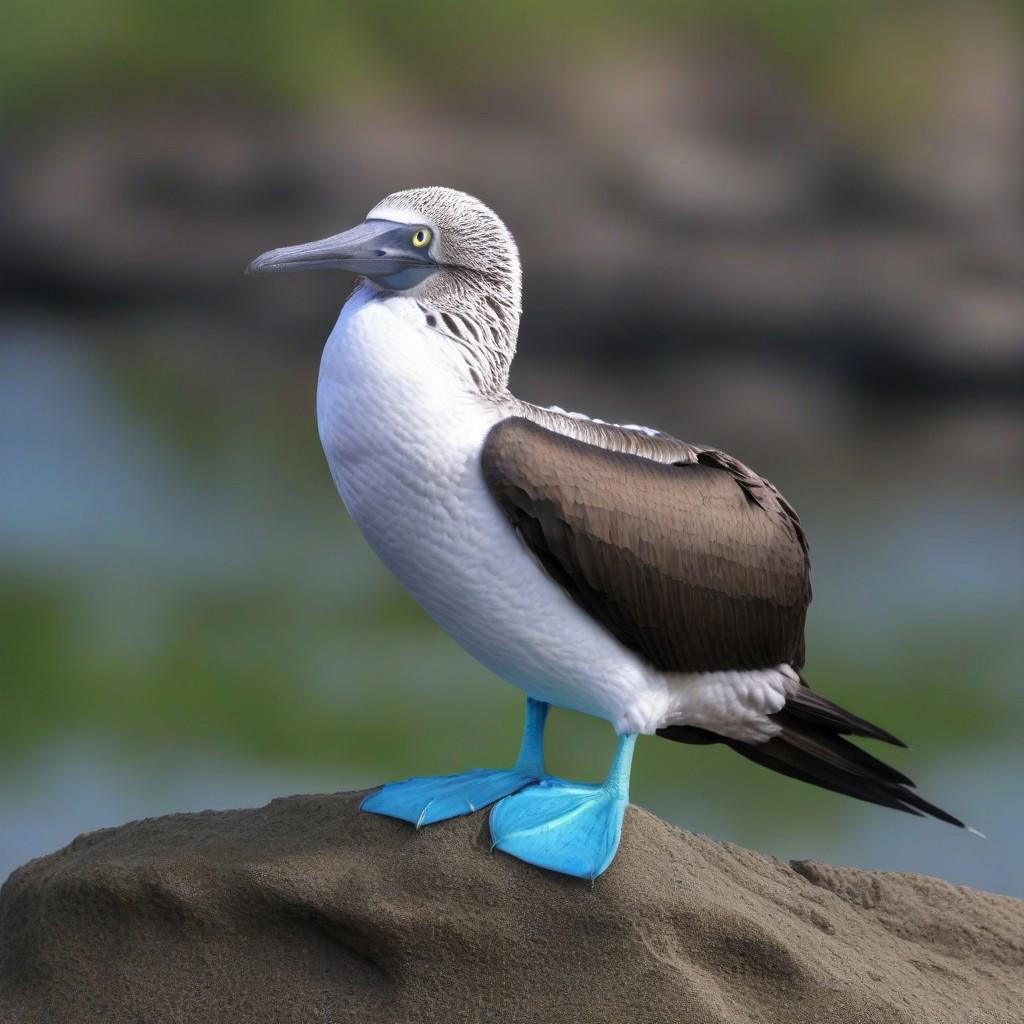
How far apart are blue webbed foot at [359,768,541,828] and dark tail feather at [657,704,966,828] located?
0.40m

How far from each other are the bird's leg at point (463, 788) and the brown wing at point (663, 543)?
1.29 feet

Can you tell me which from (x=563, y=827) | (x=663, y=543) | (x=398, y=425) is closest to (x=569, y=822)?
(x=563, y=827)

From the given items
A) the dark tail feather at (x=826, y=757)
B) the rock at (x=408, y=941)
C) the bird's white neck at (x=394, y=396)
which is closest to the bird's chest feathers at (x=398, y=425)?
the bird's white neck at (x=394, y=396)

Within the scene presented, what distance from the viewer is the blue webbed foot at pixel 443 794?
10.8 ft

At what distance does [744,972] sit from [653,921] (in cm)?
25

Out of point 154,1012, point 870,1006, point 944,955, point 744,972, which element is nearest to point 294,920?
point 154,1012

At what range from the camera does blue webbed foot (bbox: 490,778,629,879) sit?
3131 mm

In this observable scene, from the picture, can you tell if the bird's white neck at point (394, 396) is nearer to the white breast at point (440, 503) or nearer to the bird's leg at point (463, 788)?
the white breast at point (440, 503)

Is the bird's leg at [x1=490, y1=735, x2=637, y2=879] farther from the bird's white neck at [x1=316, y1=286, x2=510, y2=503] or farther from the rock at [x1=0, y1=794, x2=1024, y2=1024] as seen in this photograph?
the bird's white neck at [x1=316, y1=286, x2=510, y2=503]

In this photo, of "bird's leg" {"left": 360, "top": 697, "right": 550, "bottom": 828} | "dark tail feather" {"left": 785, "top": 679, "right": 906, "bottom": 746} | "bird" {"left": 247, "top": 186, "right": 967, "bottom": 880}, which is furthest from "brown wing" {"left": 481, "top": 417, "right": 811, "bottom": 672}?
"bird's leg" {"left": 360, "top": 697, "right": 550, "bottom": 828}

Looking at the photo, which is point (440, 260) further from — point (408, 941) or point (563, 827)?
point (408, 941)

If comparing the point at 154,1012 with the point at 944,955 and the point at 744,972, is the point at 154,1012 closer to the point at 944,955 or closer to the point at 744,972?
the point at 744,972

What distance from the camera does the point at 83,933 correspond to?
130 inches

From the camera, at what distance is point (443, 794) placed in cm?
334
